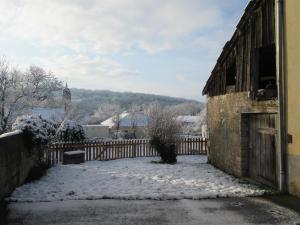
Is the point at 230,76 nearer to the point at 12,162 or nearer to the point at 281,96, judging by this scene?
the point at 281,96

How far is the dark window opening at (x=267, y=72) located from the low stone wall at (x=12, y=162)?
730 centimetres

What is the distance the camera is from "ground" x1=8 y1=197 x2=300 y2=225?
7.39 m

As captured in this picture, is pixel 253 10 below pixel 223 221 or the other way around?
the other way around

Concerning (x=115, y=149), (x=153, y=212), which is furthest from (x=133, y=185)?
(x=115, y=149)

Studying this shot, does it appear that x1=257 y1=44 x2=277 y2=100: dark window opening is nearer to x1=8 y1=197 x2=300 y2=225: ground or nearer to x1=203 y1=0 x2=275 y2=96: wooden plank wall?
x1=203 y1=0 x2=275 y2=96: wooden plank wall

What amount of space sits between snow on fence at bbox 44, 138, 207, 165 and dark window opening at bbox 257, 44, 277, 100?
8.77m

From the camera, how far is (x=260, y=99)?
443 inches

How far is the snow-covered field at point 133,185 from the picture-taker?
9734mm

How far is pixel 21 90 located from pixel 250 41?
37.0m

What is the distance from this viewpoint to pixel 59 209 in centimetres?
834

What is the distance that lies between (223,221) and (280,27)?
5616 millimetres

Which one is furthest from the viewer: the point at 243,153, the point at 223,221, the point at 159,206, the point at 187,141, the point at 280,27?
the point at 187,141

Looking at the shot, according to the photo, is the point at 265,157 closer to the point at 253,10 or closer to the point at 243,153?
the point at 243,153

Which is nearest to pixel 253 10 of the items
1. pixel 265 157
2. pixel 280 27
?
pixel 280 27
